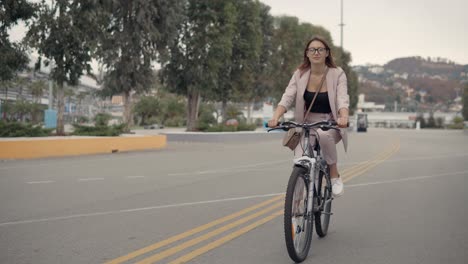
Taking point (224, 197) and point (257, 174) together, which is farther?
point (257, 174)

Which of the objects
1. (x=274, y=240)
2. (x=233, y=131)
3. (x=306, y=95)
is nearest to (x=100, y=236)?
(x=274, y=240)

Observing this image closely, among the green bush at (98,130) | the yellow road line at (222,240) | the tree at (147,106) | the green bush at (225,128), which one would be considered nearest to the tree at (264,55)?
the green bush at (225,128)

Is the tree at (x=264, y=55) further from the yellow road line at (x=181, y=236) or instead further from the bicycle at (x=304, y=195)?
the bicycle at (x=304, y=195)

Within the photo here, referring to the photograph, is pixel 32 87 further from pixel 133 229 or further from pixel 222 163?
pixel 133 229

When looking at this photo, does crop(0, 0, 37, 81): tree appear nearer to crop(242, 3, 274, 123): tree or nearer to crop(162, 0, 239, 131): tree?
crop(162, 0, 239, 131): tree

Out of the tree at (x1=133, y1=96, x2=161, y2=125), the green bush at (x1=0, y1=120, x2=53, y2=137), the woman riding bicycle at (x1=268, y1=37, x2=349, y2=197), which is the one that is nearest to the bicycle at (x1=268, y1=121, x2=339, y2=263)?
the woman riding bicycle at (x1=268, y1=37, x2=349, y2=197)

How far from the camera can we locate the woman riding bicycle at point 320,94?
18.3 feet

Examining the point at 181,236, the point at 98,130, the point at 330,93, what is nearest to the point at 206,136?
the point at 98,130

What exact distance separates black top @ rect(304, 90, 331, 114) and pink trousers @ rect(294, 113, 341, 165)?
2.0 inches

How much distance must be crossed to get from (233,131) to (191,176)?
27.4m

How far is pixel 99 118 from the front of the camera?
25281mm

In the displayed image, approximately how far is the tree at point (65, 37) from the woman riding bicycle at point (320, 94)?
63.3 feet

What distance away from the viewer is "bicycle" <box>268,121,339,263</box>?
187 inches

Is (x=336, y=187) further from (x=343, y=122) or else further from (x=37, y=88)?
(x=37, y=88)
